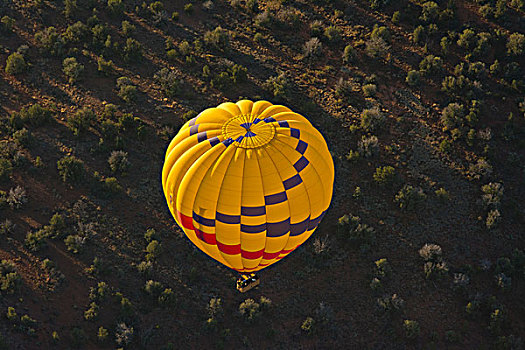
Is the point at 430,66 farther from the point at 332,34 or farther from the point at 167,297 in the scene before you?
the point at 167,297

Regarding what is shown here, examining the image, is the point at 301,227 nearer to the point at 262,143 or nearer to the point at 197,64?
the point at 262,143

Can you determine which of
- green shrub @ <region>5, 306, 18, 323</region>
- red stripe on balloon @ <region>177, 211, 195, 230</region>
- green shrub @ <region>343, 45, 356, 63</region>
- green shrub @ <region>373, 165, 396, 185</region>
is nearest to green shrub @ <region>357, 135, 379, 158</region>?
green shrub @ <region>373, 165, 396, 185</region>

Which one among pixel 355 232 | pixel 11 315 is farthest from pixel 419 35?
pixel 11 315

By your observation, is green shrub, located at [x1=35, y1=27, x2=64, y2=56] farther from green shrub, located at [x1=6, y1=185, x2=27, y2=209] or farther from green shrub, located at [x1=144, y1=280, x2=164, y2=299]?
green shrub, located at [x1=144, y1=280, x2=164, y2=299]

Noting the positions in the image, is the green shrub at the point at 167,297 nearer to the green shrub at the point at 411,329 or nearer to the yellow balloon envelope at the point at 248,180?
the yellow balloon envelope at the point at 248,180

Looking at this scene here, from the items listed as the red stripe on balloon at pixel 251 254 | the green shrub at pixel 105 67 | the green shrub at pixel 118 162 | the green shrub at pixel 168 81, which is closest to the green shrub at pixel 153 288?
the green shrub at pixel 118 162

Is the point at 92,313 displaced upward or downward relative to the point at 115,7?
downward
